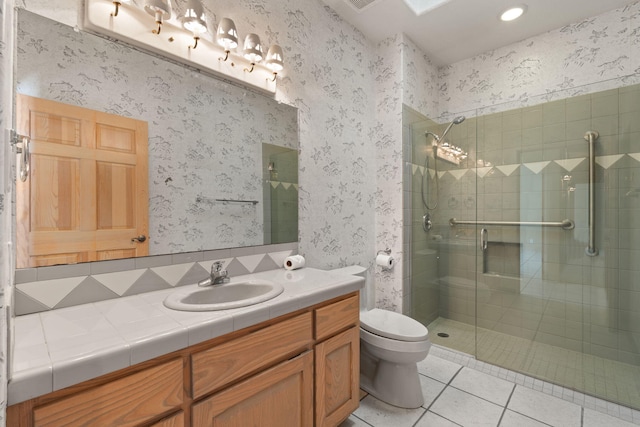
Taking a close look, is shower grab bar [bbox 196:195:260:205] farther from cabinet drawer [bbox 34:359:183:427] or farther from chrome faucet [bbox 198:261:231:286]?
cabinet drawer [bbox 34:359:183:427]

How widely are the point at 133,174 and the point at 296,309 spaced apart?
0.87 metres

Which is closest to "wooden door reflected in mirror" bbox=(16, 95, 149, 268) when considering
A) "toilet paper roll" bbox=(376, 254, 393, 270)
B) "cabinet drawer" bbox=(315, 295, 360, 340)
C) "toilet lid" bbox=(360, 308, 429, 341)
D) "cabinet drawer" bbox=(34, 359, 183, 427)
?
"cabinet drawer" bbox=(34, 359, 183, 427)

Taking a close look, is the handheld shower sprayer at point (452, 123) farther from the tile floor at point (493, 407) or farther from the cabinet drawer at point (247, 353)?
the cabinet drawer at point (247, 353)

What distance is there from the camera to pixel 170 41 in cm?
129

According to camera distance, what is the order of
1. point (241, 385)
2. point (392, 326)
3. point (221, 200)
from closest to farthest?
point (241, 385)
point (221, 200)
point (392, 326)

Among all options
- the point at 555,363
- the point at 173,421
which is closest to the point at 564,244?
the point at 555,363

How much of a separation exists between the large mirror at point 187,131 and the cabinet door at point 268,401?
2.17 ft

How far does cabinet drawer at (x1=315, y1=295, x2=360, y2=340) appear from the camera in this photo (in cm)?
127

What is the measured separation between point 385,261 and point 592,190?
4.91 feet

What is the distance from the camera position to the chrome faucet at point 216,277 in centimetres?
131

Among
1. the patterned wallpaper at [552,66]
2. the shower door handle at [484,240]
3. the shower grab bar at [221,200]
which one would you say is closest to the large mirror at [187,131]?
the shower grab bar at [221,200]

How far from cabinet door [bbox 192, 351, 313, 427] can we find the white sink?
0.86 ft

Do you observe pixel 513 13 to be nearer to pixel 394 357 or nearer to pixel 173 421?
pixel 394 357

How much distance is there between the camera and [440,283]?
2.70m
